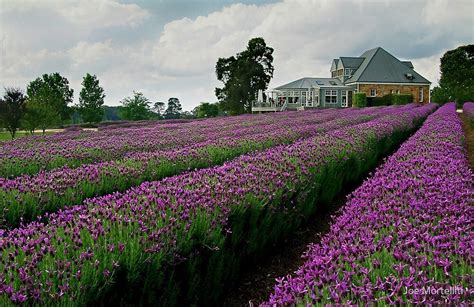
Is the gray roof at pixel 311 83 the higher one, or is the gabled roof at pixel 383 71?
the gabled roof at pixel 383 71

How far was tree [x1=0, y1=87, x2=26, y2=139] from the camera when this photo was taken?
3136 cm

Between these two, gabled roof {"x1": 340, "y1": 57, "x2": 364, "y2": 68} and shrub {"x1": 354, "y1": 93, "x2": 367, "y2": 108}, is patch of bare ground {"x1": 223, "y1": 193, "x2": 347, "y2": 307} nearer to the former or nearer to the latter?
shrub {"x1": 354, "y1": 93, "x2": 367, "y2": 108}

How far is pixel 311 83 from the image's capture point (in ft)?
217

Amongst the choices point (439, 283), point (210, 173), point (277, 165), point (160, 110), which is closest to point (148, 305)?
point (439, 283)

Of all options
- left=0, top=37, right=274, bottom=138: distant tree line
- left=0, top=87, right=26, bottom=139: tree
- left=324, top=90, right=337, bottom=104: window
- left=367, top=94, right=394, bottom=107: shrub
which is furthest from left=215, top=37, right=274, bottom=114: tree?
left=0, top=87, right=26, bottom=139: tree

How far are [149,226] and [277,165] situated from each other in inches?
112

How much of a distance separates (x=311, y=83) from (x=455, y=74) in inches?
1118

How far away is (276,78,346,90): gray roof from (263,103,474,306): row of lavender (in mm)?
61795

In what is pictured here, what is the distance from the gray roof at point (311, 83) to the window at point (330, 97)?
153 centimetres

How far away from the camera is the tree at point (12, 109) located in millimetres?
31359

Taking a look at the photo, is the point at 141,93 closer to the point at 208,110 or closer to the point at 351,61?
the point at 208,110

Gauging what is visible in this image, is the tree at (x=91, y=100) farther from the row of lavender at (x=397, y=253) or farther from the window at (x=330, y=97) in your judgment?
the row of lavender at (x=397, y=253)

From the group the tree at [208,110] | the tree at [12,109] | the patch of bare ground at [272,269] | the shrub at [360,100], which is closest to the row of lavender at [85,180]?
the patch of bare ground at [272,269]

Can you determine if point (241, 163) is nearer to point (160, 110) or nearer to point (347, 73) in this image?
point (347, 73)
